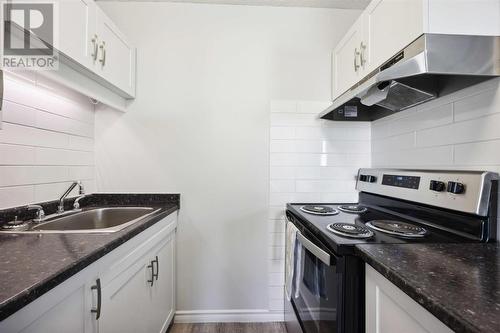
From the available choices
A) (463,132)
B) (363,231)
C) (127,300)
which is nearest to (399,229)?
(363,231)

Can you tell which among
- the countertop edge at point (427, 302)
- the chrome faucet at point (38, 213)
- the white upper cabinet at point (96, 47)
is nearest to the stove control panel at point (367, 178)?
the countertop edge at point (427, 302)

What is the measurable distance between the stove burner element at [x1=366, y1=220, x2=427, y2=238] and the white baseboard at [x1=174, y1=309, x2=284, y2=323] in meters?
1.18

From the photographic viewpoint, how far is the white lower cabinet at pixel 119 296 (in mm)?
636

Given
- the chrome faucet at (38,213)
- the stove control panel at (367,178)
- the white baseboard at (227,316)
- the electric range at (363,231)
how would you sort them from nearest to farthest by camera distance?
the electric range at (363,231) < the chrome faucet at (38,213) < the stove control panel at (367,178) < the white baseboard at (227,316)

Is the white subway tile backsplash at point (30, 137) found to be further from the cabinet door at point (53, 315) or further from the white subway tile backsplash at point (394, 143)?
the white subway tile backsplash at point (394, 143)

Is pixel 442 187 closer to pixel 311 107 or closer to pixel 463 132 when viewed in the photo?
pixel 463 132

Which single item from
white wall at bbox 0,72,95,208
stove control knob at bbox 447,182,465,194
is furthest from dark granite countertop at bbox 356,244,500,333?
white wall at bbox 0,72,95,208

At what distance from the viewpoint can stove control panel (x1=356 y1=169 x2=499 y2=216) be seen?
91 centimetres

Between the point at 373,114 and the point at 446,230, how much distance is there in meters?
0.97

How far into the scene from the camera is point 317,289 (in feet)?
3.52

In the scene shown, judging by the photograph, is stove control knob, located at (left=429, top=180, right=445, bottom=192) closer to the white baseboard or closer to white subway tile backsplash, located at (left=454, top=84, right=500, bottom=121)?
white subway tile backsplash, located at (left=454, top=84, right=500, bottom=121)

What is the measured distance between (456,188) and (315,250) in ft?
2.17

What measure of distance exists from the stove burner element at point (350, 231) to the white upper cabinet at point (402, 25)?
2.81ft

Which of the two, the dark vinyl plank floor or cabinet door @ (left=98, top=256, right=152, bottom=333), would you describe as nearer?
cabinet door @ (left=98, top=256, right=152, bottom=333)
